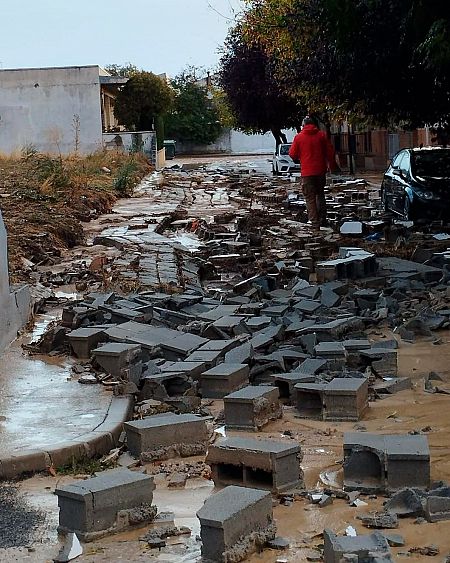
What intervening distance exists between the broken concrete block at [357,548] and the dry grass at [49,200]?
8.53 metres

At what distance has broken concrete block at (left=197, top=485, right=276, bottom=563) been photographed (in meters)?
4.23

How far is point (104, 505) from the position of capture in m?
4.68

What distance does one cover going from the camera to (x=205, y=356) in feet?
25.8

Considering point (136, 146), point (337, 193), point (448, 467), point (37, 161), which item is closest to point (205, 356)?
point (448, 467)

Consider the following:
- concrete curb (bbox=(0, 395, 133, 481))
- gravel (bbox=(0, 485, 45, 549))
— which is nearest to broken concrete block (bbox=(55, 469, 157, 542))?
gravel (bbox=(0, 485, 45, 549))

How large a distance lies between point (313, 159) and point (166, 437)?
1200 centimetres

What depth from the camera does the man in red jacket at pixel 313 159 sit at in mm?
17184

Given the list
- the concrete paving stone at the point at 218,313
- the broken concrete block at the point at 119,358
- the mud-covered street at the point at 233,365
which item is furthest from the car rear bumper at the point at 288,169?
the broken concrete block at the point at 119,358

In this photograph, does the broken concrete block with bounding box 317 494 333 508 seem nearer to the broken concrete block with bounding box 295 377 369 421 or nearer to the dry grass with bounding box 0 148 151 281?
the broken concrete block with bounding box 295 377 369 421

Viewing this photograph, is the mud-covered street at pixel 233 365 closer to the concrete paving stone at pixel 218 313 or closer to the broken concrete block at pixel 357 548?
the concrete paving stone at pixel 218 313

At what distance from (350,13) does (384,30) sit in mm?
1721

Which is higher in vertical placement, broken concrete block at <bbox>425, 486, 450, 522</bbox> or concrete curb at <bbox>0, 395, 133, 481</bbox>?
broken concrete block at <bbox>425, 486, 450, 522</bbox>

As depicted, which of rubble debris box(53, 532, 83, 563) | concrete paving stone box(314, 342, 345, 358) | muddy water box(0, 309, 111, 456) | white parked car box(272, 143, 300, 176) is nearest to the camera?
rubble debris box(53, 532, 83, 563)

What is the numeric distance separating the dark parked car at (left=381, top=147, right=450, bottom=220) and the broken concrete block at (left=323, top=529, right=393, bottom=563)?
1327 centimetres
